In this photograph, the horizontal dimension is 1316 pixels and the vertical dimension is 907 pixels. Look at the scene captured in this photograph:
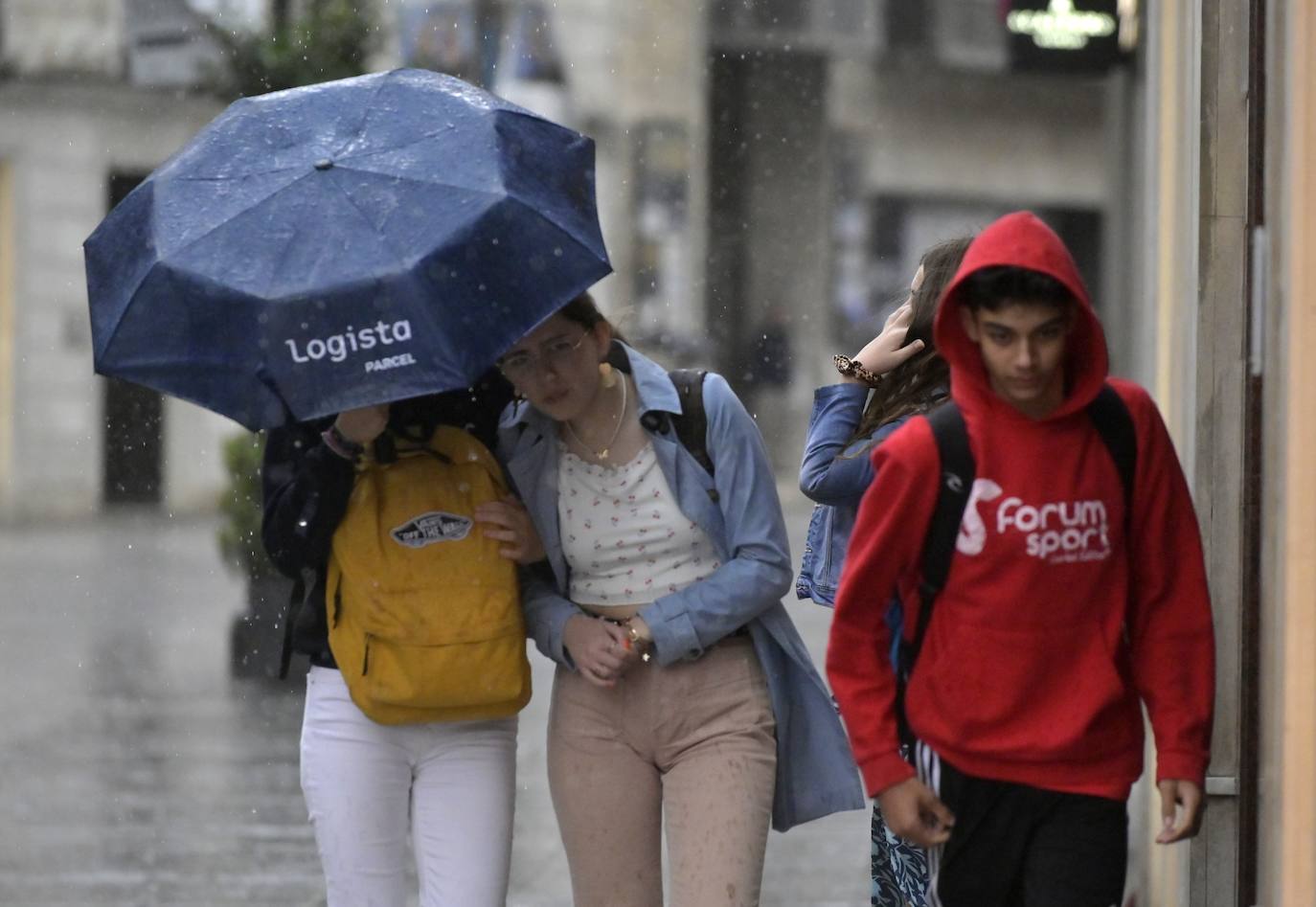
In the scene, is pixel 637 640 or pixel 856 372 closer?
pixel 637 640

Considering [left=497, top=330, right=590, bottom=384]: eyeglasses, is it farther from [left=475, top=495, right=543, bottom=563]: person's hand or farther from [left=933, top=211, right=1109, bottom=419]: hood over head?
[left=933, top=211, right=1109, bottom=419]: hood over head

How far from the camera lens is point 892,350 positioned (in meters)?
4.32

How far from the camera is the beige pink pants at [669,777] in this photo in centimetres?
423

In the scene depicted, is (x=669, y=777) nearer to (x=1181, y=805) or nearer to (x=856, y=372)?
(x=856, y=372)

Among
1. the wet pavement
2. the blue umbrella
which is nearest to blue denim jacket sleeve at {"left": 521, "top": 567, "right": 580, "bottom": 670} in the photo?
the blue umbrella

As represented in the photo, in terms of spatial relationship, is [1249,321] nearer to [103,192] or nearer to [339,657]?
[339,657]

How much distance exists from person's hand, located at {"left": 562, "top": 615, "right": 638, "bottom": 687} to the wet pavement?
274cm

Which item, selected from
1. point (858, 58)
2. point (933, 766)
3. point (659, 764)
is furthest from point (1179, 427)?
point (858, 58)

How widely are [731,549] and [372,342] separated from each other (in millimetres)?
813

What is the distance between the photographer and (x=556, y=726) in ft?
14.5

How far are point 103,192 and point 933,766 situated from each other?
22.8 metres

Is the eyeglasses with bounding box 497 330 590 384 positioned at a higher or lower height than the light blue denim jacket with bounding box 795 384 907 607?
higher

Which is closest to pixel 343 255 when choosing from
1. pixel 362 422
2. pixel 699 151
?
pixel 362 422

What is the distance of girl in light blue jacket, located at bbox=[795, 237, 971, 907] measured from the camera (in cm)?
430
